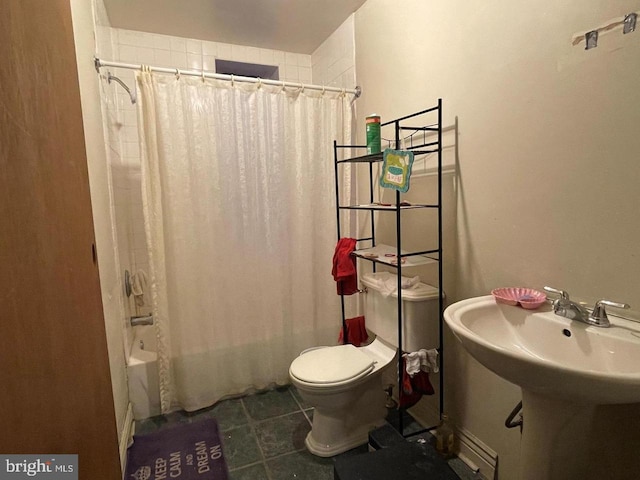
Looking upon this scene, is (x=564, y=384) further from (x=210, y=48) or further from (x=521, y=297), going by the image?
(x=210, y=48)

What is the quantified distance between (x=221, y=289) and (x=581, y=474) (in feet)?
5.75

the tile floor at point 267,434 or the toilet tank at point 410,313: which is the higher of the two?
the toilet tank at point 410,313

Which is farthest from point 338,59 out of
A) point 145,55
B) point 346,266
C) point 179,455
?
point 179,455

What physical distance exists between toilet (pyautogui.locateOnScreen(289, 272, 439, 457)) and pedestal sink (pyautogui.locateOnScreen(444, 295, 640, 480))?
447mm

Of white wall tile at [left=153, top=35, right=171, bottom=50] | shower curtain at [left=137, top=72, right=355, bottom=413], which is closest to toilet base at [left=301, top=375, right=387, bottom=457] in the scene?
shower curtain at [left=137, top=72, right=355, bottom=413]

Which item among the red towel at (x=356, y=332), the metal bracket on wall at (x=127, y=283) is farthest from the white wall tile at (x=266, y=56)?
the red towel at (x=356, y=332)

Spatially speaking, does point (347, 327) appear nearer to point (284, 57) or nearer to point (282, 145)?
point (282, 145)

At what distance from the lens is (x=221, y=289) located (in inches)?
82.0

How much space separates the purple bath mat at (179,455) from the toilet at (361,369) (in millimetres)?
467

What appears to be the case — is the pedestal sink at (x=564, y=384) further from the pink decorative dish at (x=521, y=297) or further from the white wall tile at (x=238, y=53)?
the white wall tile at (x=238, y=53)

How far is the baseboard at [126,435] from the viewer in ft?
5.33

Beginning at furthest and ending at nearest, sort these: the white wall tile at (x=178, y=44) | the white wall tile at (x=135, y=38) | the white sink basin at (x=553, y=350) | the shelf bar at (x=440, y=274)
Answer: the white wall tile at (x=178, y=44) → the white wall tile at (x=135, y=38) → the shelf bar at (x=440, y=274) → the white sink basin at (x=553, y=350)

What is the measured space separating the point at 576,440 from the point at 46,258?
4.65 feet

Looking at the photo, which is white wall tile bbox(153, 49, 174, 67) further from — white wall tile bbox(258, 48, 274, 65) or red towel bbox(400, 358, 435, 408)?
red towel bbox(400, 358, 435, 408)
